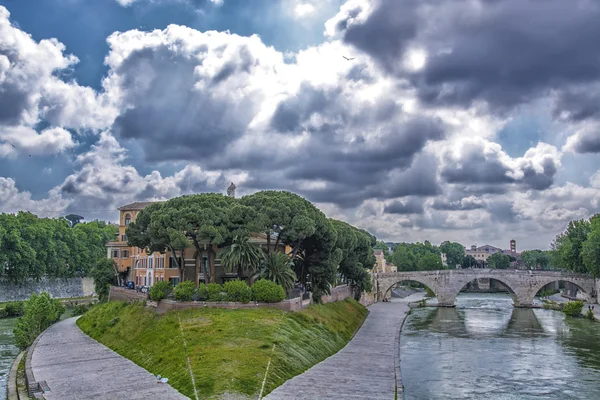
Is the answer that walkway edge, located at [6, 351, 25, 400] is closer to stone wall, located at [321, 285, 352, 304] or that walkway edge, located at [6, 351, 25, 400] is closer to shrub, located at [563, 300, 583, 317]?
stone wall, located at [321, 285, 352, 304]

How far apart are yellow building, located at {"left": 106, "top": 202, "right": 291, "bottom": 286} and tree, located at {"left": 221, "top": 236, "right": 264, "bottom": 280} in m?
2.25

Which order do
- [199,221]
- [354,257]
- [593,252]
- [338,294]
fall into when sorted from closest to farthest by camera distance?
[199,221] → [338,294] → [354,257] → [593,252]

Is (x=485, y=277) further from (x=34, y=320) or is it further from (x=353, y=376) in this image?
(x=34, y=320)

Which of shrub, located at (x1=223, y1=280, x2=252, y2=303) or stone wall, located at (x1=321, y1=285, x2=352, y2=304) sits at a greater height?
shrub, located at (x1=223, y1=280, x2=252, y2=303)

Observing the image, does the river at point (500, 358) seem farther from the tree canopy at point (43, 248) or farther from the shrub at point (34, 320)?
the tree canopy at point (43, 248)

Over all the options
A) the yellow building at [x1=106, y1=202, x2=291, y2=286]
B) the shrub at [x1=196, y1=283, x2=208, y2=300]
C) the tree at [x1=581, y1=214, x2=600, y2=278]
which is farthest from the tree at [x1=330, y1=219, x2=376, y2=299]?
the tree at [x1=581, y1=214, x2=600, y2=278]

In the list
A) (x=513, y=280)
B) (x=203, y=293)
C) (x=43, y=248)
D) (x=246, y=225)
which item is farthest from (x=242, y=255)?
(x=513, y=280)

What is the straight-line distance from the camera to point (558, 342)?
55.6 m

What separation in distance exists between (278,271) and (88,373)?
789 inches

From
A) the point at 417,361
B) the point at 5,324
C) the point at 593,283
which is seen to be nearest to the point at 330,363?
the point at 417,361

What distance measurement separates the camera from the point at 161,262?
66.6 m

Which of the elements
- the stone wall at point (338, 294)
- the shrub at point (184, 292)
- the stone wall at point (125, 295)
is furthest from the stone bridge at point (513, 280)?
the shrub at point (184, 292)

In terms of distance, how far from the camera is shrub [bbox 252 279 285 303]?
154 feet

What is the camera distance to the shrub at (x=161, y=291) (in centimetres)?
4812
